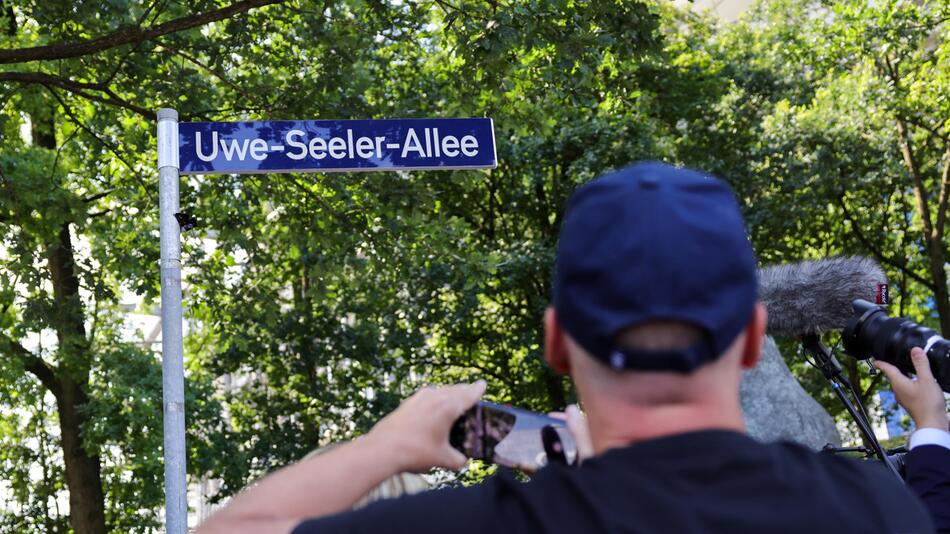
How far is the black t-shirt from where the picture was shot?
1168 millimetres

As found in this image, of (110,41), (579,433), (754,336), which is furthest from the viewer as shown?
(110,41)

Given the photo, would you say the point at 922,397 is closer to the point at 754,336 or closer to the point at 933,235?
the point at 754,336

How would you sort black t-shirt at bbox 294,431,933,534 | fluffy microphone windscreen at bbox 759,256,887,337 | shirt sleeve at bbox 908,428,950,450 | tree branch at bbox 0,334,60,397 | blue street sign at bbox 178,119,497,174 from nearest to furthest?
black t-shirt at bbox 294,431,933,534 < shirt sleeve at bbox 908,428,950,450 < fluffy microphone windscreen at bbox 759,256,887,337 < blue street sign at bbox 178,119,497,174 < tree branch at bbox 0,334,60,397

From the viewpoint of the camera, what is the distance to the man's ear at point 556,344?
1.33 metres

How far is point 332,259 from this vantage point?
36.8 ft

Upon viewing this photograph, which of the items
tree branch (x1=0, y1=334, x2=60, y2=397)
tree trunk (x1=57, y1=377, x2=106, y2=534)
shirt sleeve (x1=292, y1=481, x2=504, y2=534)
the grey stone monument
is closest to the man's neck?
shirt sleeve (x1=292, y1=481, x2=504, y2=534)

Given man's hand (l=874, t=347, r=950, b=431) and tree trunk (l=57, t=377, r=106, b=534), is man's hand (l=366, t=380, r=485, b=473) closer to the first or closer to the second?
man's hand (l=874, t=347, r=950, b=431)

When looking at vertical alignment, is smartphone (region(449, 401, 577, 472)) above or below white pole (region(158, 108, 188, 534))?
below

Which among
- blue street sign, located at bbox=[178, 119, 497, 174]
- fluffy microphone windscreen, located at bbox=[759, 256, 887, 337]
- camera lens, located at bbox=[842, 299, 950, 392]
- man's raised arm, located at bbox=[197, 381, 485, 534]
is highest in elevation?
blue street sign, located at bbox=[178, 119, 497, 174]

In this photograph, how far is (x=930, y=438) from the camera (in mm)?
1979

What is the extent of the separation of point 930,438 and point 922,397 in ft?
0.66

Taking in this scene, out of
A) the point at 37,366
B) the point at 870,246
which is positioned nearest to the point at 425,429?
the point at 37,366

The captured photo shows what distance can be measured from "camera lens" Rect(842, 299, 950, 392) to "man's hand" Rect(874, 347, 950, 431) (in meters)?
0.15

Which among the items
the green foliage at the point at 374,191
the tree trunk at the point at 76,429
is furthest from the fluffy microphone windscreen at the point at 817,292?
the tree trunk at the point at 76,429
